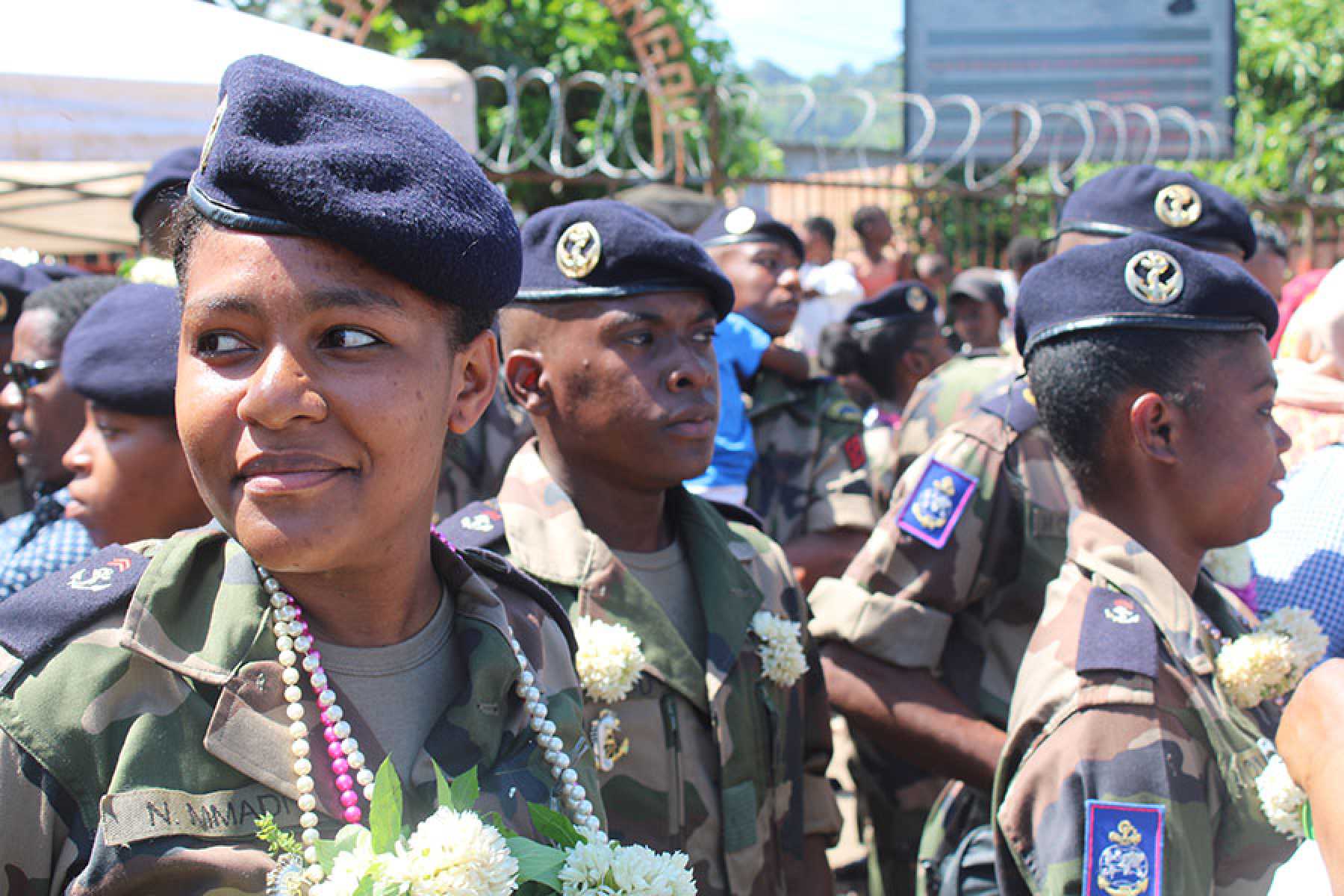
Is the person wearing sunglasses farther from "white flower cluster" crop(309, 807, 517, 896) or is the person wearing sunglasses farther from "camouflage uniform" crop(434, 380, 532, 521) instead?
"white flower cluster" crop(309, 807, 517, 896)

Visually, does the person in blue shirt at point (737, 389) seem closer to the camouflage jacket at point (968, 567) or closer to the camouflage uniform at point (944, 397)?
the camouflage uniform at point (944, 397)

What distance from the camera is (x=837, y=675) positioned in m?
3.04

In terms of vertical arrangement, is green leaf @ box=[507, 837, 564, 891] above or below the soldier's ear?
below

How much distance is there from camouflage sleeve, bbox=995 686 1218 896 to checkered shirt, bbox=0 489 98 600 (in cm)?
215

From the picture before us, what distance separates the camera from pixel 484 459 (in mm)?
4070

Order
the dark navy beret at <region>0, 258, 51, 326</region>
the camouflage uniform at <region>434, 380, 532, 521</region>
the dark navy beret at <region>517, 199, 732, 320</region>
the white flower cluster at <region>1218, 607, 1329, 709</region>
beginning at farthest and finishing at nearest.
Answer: the camouflage uniform at <region>434, 380, 532, 521</region> < the dark navy beret at <region>0, 258, 51, 326</region> < the dark navy beret at <region>517, 199, 732, 320</region> < the white flower cluster at <region>1218, 607, 1329, 709</region>

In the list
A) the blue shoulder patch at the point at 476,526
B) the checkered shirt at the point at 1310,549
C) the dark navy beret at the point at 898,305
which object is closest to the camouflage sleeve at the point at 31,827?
the blue shoulder patch at the point at 476,526

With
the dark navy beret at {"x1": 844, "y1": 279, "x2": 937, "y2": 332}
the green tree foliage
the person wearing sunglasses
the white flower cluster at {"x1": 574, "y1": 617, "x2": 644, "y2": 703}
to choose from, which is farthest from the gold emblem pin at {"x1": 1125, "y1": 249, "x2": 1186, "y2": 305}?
the green tree foliage

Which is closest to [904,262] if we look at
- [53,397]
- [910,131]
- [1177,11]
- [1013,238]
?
[1013,238]

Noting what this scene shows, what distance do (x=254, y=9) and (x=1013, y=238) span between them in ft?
29.0

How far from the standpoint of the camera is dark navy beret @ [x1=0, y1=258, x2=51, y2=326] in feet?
12.8

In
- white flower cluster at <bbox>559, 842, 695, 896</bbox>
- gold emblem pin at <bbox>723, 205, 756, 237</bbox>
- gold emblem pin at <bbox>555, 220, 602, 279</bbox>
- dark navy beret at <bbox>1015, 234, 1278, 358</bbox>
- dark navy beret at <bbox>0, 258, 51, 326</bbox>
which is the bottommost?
gold emblem pin at <bbox>723, 205, 756, 237</bbox>

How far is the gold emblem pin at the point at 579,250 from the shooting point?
2707 millimetres

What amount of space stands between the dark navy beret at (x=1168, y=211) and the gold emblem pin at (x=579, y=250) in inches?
68.7
